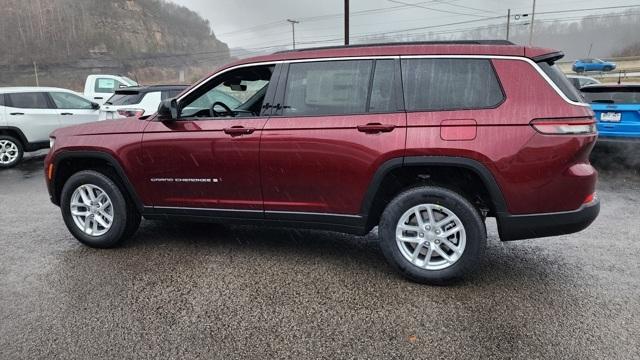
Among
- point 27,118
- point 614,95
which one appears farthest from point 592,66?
point 27,118

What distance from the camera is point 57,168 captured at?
455 centimetres

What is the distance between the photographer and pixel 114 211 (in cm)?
440

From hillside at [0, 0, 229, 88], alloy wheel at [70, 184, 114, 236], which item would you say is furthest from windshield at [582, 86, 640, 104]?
hillside at [0, 0, 229, 88]

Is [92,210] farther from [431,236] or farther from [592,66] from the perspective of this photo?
[592,66]

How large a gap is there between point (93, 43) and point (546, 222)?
100 meters

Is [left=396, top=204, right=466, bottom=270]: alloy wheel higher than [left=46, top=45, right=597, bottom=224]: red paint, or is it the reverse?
[left=46, top=45, right=597, bottom=224]: red paint

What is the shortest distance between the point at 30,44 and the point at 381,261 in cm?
10134

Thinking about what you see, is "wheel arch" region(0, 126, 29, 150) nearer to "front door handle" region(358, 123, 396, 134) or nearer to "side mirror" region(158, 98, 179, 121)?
"side mirror" region(158, 98, 179, 121)

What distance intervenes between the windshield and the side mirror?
6857 millimetres

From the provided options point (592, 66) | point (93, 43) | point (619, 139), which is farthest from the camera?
point (93, 43)

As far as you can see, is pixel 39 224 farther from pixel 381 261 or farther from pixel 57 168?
pixel 381 261

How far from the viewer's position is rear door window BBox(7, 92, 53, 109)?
33.4ft

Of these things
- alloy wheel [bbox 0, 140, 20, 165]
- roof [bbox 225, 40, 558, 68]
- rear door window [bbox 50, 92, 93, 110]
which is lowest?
alloy wheel [bbox 0, 140, 20, 165]

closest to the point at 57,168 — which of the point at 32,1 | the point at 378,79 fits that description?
the point at 378,79
